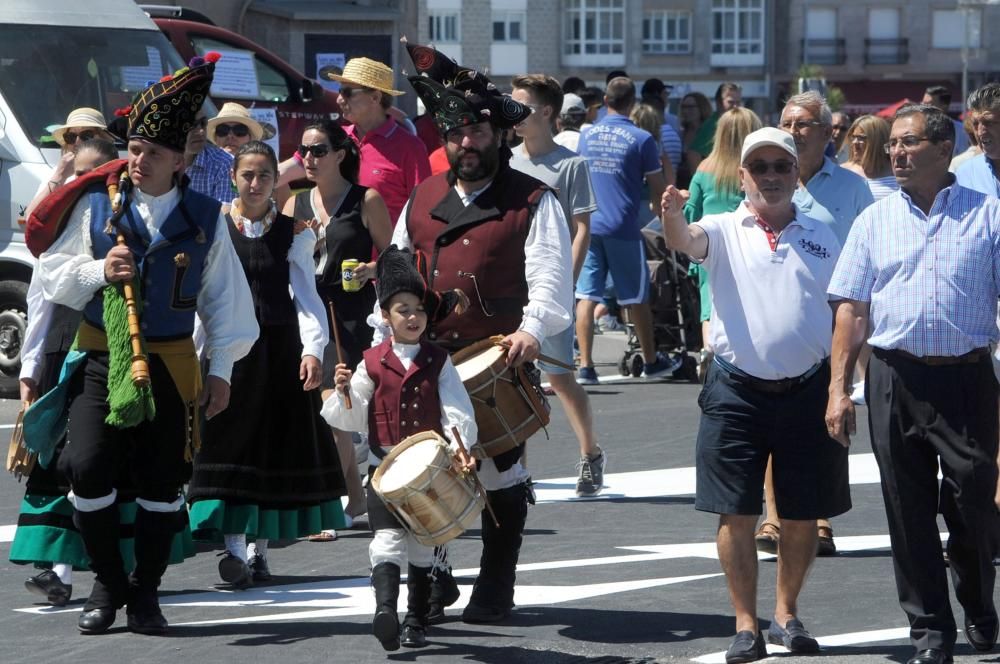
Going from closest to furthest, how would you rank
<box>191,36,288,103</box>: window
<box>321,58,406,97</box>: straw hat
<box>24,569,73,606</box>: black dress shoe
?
<box>24,569,73,606</box>: black dress shoe, <box>321,58,406,97</box>: straw hat, <box>191,36,288,103</box>: window

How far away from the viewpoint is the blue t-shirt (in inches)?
553

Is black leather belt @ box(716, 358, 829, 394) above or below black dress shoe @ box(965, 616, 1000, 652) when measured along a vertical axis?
above

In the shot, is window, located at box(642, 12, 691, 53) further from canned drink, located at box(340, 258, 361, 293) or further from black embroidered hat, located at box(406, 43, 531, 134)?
black embroidered hat, located at box(406, 43, 531, 134)

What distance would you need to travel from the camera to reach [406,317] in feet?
22.0

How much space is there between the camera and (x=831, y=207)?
8.38 metres

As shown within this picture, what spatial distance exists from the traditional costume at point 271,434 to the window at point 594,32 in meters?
74.4

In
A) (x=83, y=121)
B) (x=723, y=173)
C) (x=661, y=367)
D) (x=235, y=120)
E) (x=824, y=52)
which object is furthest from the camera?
(x=824, y=52)

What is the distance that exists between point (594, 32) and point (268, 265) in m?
74.9

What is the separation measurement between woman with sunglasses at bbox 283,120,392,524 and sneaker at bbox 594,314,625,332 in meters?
9.49

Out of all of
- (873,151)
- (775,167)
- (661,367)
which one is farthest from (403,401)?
(661,367)

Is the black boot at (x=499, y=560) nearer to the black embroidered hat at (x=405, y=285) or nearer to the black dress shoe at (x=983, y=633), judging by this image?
the black embroidered hat at (x=405, y=285)

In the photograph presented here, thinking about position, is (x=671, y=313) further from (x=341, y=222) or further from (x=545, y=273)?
(x=545, y=273)

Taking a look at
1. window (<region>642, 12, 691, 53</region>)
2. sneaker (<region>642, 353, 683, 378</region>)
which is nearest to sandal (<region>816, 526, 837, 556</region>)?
sneaker (<region>642, 353, 683, 378</region>)

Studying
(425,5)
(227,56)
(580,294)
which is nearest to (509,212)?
(580,294)
